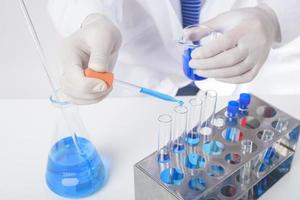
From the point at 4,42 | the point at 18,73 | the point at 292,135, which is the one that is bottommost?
the point at 18,73

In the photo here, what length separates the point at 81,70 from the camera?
659 mm

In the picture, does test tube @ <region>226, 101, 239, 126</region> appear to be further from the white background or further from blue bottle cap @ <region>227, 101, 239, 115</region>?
the white background

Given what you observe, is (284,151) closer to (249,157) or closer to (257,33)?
(249,157)

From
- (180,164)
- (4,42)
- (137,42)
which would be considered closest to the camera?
(180,164)

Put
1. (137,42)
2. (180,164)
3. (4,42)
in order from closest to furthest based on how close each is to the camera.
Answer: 1. (180,164)
2. (137,42)
3. (4,42)

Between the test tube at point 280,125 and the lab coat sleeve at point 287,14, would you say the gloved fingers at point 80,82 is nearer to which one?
the test tube at point 280,125

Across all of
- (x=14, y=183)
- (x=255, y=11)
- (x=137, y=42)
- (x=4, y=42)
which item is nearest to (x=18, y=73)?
(x=4, y=42)

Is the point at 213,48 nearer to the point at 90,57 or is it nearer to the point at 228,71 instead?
the point at 228,71

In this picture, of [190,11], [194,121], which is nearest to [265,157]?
[194,121]

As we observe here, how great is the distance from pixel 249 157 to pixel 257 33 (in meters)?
0.26

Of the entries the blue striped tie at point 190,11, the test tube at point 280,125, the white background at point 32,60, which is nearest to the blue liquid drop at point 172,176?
the test tube at point 280,125

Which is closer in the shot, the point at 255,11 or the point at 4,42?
the point at 255,11

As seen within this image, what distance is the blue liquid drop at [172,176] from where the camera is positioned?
23.3 inches

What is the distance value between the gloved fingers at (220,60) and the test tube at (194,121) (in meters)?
0.06
